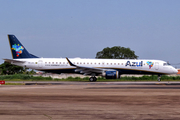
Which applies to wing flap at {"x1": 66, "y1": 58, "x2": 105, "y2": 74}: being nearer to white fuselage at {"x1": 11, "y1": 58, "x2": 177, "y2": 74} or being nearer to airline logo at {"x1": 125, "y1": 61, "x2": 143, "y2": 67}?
white fuselage at {"x1": 11, "y1": 58, "x2": 177, "y2": 74}

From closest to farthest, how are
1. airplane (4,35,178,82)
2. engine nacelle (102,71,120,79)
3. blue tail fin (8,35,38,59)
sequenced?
engine nacelle (102,71,120,79)
airplane (4,35,178,82)
blue tail fin (8,35,38,59)

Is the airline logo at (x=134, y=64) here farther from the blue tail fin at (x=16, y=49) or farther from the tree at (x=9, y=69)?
the tree at (x=9, y=69)

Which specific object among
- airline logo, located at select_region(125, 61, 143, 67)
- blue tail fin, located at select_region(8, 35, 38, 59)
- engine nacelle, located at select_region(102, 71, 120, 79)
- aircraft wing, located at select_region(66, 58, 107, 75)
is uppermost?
blue tail fin, located at select_region(8, 35, 38, 59)

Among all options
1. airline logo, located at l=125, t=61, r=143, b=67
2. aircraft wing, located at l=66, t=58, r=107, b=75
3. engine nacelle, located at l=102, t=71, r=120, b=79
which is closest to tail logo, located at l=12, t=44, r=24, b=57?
aircraft wing, located at l=66, t=58, r=107, b=75

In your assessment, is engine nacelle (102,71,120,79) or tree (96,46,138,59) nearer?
engine nacelle (102,71,120,79)

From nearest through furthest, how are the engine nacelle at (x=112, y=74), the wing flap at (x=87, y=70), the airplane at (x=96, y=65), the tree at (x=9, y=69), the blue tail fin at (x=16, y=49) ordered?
the engine nacelle at (x=112, y=74) → the wing flap at (x=87, y=70) → the airplane at (x=96, y=65) → the blue tail fin at (x=16, y=49) → the tree at (x=9, y=69)

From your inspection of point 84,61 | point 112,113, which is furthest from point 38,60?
point 112,113

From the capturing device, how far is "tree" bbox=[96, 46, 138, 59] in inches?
4446

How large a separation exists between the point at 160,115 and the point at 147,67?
29.7 m

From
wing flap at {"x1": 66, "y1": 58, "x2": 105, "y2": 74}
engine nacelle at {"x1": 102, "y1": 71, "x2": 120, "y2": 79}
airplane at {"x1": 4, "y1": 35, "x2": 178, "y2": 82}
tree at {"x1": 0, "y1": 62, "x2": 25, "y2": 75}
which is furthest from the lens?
tree at {"x1": 0, "y1": 62, "x2": 25, "y2": 75}

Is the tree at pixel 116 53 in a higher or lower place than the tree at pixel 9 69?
higher

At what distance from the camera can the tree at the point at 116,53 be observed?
371ft

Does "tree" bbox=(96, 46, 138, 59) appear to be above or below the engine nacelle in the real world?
above

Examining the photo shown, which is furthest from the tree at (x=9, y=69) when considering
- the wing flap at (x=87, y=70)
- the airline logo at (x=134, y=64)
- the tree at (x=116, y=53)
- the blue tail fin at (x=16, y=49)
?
the airline logo at (x=134, y=64)
